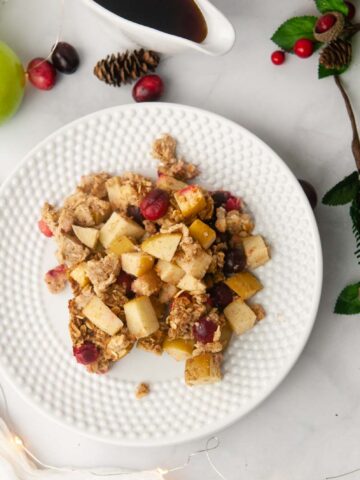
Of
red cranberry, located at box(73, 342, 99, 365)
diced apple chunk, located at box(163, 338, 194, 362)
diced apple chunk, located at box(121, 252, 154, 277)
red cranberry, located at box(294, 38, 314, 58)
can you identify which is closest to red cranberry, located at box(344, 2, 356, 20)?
red cranberry, located at box(294, 38, 314, 58)

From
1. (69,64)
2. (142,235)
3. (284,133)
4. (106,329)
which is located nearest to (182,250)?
(142,235)

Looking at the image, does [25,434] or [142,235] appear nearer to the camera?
[142,235]

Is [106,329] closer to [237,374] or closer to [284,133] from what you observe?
[237,374]

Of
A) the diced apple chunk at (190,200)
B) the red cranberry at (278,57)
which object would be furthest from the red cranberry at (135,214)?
the red cranberry at (278,57)

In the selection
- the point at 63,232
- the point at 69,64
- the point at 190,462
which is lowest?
the point at 190,462

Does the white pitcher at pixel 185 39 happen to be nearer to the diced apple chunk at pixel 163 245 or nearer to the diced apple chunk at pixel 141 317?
the diced apple chunk at pixel 163 245

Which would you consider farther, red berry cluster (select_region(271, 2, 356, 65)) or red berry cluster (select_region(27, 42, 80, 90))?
red berry cluster (select_region(27, 42, 80, 90))

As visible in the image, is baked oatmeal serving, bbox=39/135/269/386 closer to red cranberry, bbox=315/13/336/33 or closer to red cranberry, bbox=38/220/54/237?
red cranberry, bbox=38/220/54/237
